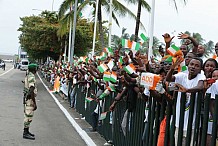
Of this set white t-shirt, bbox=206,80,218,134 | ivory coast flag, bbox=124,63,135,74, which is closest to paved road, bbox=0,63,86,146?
ivory coast flag, bbox=124,63,135,74

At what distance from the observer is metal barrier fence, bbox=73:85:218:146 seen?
5430 millimetres

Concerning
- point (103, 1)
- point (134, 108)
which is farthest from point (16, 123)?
point (103, 1)

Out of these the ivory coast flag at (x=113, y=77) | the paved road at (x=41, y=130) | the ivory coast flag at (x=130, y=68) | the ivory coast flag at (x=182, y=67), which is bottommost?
the paved road at (x=41, y=130)

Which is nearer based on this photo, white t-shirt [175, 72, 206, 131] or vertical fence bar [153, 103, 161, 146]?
white t-shirt [175, 72, 206, 131]

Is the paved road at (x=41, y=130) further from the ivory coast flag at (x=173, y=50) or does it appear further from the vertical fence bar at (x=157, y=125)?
the ivory coast flag at (x=173, y=50)

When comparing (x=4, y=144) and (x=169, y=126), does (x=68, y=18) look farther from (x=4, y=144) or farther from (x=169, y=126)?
(x=169, y=126)

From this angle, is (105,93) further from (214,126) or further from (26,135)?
(214,126)

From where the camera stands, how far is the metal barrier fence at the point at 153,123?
543 cm

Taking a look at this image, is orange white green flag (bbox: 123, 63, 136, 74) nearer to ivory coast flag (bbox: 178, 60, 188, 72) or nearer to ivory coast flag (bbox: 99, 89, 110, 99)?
ivory coast flag (bbox: 178, 60, 188, 72)

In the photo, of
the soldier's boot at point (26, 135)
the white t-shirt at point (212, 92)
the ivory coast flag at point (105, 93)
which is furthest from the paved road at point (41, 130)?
the white t-shirt at point (212, 92)

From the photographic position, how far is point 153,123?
704 cm

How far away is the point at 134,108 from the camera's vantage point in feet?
26.8

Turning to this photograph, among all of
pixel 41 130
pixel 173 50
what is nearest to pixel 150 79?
pixel 173 50

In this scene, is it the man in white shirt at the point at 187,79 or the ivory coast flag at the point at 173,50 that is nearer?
the man in white shirt at the point at 187,79
